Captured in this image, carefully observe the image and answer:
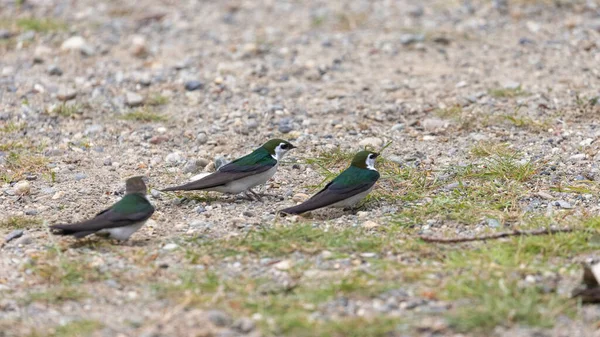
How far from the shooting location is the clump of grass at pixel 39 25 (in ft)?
38.8

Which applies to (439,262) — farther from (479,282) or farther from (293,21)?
(293,21)

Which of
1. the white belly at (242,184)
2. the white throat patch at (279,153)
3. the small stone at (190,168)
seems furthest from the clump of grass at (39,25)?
the white belly at (242,184)

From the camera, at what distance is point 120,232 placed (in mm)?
6020

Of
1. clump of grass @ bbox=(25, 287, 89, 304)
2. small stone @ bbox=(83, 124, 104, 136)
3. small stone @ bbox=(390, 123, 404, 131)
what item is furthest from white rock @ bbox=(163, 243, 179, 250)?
small stone @ bbox=(390, 123, 404, 131)

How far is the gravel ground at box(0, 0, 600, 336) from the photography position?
5.15 metres

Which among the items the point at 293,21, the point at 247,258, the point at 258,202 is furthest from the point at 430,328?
the point at 293,21

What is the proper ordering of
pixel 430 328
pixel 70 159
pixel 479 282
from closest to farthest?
pixel 430 328, pixel 479 282, pixel 70 159

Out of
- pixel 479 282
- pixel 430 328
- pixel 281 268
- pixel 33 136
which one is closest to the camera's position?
pixel 430 328

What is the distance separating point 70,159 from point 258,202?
1.91 meters

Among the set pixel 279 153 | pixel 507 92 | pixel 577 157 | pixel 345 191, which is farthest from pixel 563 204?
pixel 507 92

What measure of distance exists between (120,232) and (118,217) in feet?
0.35

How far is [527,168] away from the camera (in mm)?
7281

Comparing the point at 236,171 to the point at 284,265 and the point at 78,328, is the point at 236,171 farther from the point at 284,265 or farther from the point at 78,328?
the point at 78,328

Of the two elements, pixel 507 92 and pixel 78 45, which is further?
pixel 78 45
